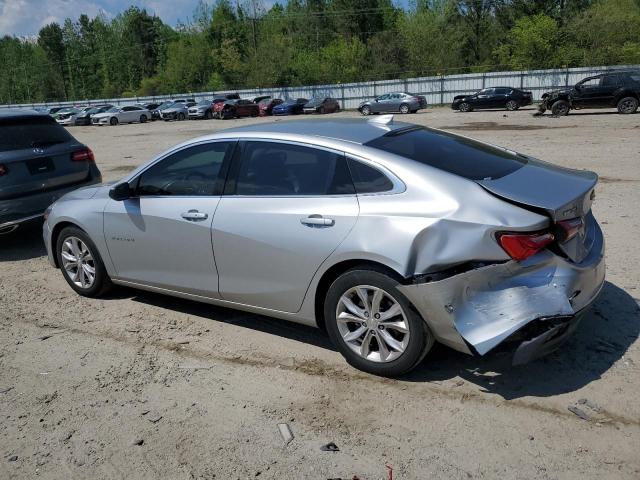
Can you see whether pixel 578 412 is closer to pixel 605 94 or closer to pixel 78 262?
pixel 78 262

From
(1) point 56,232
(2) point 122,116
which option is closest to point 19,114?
(1) point 56,232

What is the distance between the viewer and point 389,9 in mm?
81625

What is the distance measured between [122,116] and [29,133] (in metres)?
40.2

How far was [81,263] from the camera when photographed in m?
5.46

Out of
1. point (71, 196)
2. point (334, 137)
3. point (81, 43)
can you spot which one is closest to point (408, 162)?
point (334, 137)

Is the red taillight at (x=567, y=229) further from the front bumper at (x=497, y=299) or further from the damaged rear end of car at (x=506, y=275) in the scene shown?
the front bumper at (x=497, y=299)

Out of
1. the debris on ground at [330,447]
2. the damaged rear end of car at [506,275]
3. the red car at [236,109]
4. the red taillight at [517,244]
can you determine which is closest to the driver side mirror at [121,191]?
the damaged rear end of car at [506,275]

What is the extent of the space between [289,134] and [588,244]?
2155 millimetres

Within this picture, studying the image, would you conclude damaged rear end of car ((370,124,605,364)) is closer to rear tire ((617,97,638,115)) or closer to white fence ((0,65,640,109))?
rear tire ((617,97,638,115))

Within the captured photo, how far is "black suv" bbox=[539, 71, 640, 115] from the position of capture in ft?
77.3

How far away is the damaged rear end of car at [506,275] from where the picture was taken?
3.27 meters

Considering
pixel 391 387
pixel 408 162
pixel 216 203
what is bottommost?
pixel 391 387

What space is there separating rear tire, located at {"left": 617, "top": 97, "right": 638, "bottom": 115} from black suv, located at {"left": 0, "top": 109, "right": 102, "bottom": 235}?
74.4 ft

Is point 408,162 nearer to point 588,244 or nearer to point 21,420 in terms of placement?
point 588,244
